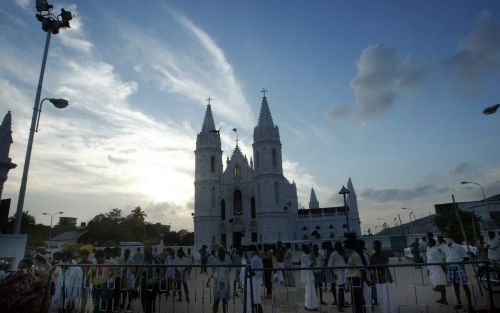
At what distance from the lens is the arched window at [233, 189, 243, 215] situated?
5374cm

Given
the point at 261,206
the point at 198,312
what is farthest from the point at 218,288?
the point at 261,206

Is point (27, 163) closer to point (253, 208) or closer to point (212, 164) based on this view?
point (212, 164)

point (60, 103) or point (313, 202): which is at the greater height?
point (313, 202)

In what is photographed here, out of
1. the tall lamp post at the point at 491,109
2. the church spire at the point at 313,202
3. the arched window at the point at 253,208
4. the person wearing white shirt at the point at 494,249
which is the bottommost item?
the person wearing white shirt at the point at 494,249

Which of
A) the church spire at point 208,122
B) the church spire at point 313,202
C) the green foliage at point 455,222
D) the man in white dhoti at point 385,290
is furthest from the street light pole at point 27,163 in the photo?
the church spire at point 313,202

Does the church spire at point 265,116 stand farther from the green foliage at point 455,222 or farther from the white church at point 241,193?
the green foliage at point 455,222

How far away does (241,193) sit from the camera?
179 ft

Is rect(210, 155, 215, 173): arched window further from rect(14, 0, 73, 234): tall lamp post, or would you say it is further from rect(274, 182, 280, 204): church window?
rect(14, 0, 73, 234): tall lamp post

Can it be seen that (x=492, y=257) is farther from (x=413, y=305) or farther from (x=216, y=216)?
(x=216, y=216)

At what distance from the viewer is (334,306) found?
10516 millimetres

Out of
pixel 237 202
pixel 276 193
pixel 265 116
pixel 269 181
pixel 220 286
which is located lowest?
pixel 220 286

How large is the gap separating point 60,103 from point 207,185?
41192mm

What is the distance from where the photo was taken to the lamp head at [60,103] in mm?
12148

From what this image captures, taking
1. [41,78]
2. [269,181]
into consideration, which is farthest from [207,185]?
[41,78]
